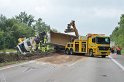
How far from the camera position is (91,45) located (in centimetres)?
4934

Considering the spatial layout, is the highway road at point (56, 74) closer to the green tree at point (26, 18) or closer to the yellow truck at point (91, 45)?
the yellow truck at point (91, 45)

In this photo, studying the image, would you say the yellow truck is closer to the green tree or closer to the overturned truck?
the overturned truck

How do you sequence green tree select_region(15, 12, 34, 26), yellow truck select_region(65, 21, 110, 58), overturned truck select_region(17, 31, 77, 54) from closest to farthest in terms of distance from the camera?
overturned truck select_region(17, 31, 77, 54)
yellow truck select_region(65, 21, 110, 58)
green tree select_region(15, 12, 34, 26)

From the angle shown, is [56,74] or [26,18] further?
[26,18]

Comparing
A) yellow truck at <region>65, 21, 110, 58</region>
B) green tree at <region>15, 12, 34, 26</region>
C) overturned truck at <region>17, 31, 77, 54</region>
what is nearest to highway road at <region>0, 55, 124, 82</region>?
overturned truck at <region>17, 31, 77, 54</region>

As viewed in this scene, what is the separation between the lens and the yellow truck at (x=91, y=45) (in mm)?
48656

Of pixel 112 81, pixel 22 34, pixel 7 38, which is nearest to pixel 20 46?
pixel 112 81

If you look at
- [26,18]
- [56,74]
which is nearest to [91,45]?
[56,74]

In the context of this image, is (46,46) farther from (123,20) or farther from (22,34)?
(123,20)

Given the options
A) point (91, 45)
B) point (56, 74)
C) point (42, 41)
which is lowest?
point (56, 74)

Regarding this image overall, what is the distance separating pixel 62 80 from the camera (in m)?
17.8

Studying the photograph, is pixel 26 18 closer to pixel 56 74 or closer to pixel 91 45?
pixel 91 45

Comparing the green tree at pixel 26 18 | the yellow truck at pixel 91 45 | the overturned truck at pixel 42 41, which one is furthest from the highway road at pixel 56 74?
the green tree at pixel 26 18

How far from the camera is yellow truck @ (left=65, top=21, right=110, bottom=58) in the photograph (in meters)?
48.7
